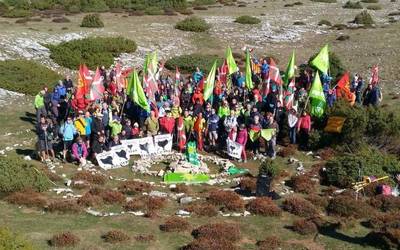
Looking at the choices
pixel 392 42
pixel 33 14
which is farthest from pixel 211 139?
pixel 33 14

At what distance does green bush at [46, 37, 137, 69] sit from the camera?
43625mm

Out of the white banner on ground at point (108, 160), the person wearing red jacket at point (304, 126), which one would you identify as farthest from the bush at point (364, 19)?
the white banner on ground at point (108, 160)

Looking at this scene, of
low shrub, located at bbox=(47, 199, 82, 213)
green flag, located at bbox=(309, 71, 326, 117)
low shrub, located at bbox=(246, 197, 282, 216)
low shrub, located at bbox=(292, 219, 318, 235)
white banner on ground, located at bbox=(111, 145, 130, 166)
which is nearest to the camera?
low shrub, located at bbox=(292, 219, 318, 235)

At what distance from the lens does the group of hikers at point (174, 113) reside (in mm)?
26594

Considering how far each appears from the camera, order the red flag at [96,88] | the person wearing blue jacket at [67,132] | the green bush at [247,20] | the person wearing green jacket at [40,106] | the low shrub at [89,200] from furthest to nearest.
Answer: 1. the green bush at [247,20]
2. the person wearing green jacket at [40,106]
3. the red flag at [96,88]
4. the person wearing blue jacket at [67,132]
5. the low shrub at [89,200]

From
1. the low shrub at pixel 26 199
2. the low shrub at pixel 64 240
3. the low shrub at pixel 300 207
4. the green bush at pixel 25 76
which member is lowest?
the low shrub at pixel 300 207

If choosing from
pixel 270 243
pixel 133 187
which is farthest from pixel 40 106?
pixel 270 243

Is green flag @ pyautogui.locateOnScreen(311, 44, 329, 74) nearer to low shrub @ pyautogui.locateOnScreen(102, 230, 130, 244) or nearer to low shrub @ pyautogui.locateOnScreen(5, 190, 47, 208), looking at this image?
low shrub @ pyautogui.locateOnScreen(5, 190, 47, 208)

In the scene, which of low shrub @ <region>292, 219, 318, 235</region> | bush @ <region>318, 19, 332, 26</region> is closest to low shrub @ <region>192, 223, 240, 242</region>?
low shrub @ <region>292, 219, 318, 235</region>

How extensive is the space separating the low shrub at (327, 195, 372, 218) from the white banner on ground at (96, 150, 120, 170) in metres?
9.52

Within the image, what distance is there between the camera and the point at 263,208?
21.1 m

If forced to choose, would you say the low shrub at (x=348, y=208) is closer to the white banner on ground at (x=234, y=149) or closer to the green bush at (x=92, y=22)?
the white banner on ground at (x=234, y=149)

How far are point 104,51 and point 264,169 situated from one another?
82.8 ft

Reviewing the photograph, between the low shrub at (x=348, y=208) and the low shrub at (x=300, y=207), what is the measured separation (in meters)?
0.64
